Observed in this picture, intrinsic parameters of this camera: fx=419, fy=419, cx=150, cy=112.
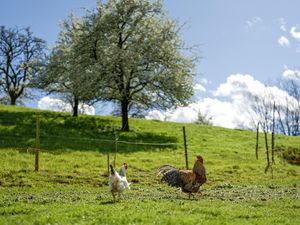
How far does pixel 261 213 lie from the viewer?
48.5 feet

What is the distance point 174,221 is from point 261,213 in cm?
411

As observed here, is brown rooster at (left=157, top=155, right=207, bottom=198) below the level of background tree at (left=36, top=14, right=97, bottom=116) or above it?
below

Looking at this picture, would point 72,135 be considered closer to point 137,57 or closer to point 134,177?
point 137,57

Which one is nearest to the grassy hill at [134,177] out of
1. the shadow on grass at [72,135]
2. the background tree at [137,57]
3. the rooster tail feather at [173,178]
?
the shadow on grass at [72,135]

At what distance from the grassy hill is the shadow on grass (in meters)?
0.09

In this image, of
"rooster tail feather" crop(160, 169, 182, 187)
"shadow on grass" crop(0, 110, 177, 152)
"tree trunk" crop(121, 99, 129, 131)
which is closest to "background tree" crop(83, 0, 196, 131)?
"tree trunk" crop(121, 99, 129, 131)

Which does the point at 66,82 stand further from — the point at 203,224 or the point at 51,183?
the point at 203,224

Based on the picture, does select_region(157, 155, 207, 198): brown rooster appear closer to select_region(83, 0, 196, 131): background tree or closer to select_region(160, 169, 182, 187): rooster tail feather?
select_region(160, 169, 182, 187): rooster tail feather

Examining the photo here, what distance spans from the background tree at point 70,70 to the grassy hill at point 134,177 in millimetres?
4019

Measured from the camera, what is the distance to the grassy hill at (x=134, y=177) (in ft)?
A: 45.3

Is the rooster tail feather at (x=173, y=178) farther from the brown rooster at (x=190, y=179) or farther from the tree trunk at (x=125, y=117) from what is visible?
the tree trunk at (x=125, y=117)

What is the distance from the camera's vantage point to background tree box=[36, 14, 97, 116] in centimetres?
4619

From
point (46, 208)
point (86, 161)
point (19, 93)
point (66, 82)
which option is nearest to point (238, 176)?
point (86, 161)

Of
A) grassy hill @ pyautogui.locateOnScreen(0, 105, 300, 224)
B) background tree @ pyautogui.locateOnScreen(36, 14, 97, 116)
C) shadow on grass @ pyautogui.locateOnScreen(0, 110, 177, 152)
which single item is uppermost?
background tree @ pyautogui.locateOnScreen(36, 14, 97, 116)
